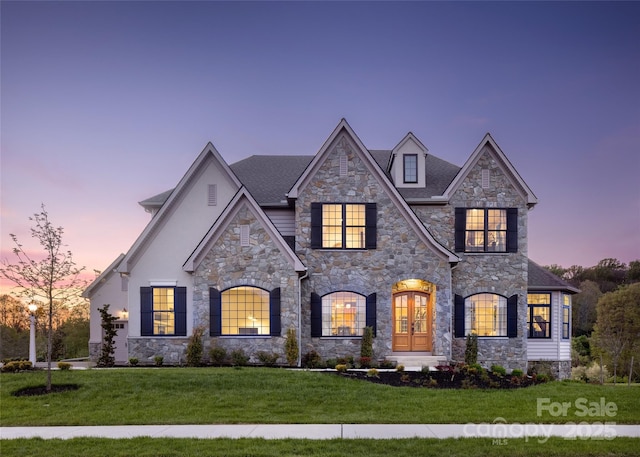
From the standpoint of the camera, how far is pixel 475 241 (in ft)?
60.1

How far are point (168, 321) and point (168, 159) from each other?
70.3 m

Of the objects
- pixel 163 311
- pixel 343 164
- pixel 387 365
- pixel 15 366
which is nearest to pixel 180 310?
pixel 163 311

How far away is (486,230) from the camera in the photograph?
1825 centimetres

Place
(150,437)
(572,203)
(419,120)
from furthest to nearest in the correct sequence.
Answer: (419,120) < (572,203) < (150,437)

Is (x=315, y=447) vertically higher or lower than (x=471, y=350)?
higher

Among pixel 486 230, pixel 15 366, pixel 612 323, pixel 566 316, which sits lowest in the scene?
pixel 612 323

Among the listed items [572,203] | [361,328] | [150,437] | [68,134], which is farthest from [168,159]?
[150,437]

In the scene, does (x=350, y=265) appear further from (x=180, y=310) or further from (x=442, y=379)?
(x=180, y=310)

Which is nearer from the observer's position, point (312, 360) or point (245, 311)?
point (312, 360)

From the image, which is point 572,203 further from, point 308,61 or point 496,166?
point 308,61

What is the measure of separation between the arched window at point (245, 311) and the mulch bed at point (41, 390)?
220 inches

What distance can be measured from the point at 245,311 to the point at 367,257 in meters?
5.16

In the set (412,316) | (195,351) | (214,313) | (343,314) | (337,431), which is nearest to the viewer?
(337,431)

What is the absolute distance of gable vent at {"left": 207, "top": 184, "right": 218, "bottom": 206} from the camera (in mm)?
17516
